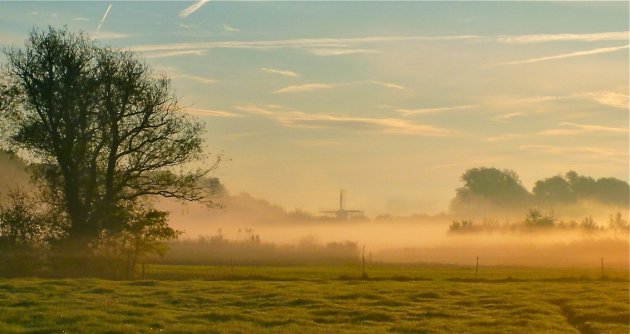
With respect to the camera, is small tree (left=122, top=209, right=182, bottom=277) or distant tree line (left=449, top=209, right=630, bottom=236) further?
distant tree line (left=449, top=209, right=630, bottom=236)

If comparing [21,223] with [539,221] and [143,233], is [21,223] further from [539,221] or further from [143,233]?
[539,221]

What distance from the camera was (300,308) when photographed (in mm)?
42969

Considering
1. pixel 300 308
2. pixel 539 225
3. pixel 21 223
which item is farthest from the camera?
pixel 539 225

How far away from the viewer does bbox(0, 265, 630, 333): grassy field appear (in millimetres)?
36812

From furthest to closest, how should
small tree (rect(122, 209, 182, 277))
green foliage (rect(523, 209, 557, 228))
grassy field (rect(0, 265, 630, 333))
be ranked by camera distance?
green foliage (rect(523, 209, 557, 228)) < small tree (rect(122, 209, 182, 277)) < grassy field (rect(0, 265, 630, 333))

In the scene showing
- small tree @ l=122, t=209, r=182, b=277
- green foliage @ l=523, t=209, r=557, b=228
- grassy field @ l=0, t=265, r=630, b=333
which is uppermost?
green foliage @ l=523, t=209, r=557, b=228

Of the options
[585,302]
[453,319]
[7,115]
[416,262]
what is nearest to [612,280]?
[585,302]

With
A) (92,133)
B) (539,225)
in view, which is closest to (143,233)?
(92,133)

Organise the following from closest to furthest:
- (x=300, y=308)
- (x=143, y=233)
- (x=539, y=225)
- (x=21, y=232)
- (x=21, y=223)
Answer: (x=300, y=308)
(x=21, y=232)
(x=21, y=223)
(x=143, y=233)
(x=539, y=225)

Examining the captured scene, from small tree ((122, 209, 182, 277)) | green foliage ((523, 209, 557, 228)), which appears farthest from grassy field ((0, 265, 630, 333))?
green foliage ((523, 209, 557, 228))

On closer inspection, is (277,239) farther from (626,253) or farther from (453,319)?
(453,319)

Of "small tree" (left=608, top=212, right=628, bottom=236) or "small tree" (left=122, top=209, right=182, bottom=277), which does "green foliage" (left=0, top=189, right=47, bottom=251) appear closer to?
"small tree" (left=122, top=209, right=182, bottom=277)

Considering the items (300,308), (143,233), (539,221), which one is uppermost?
(539,221)

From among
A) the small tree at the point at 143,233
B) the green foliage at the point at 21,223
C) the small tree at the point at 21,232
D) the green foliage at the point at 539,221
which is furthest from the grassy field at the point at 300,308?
the green foliage at the point at 539,221
